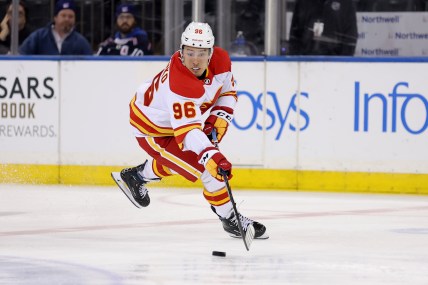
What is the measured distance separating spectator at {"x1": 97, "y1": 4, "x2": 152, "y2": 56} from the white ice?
1.18 meters

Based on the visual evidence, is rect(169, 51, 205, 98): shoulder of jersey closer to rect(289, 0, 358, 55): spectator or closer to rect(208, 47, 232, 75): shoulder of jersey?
rect(208, 47, 232, 75): shoulder of jersey

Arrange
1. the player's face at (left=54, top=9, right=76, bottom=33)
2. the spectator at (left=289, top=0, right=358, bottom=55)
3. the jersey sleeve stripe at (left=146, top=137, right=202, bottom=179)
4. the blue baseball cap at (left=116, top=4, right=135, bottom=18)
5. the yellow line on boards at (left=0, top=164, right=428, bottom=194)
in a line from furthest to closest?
1. the player's face at (left=54, top=9, right=76, bottom=33)
2. the blue baseball cap at (left=116, top=4, right=135, bottom=18)
3. the spectator at (left=289, top=0, right=358, bottom=55)
4. the yellow line on boards at (left=0, top=164, right=428, bottom=194)
5. the jersey sleeve stripe at (left=146, top=137, right=202, bottom=179)

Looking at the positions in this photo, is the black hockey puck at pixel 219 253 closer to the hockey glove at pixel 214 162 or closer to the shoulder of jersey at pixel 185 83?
the hockey glove at pixel 214 162


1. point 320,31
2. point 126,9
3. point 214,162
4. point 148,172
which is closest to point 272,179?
point 320,31

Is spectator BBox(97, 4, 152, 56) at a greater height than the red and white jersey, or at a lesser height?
greater

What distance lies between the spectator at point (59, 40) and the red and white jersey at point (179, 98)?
285cm

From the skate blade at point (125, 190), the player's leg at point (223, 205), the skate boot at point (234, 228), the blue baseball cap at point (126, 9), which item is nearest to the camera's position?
the player's leg at point (223, 205)

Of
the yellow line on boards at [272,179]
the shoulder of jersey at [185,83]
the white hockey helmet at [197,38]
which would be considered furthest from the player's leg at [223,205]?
the yellow line on boards at [272,179]

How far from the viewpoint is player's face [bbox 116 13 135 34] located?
8.97 metres

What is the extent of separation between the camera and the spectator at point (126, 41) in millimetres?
8992

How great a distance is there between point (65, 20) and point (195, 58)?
369 centimetres

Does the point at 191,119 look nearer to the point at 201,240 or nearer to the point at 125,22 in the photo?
the point at 201,240

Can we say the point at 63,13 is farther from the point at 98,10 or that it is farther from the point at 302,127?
the point at 302,127

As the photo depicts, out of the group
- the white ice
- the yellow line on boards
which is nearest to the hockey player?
the white ice
